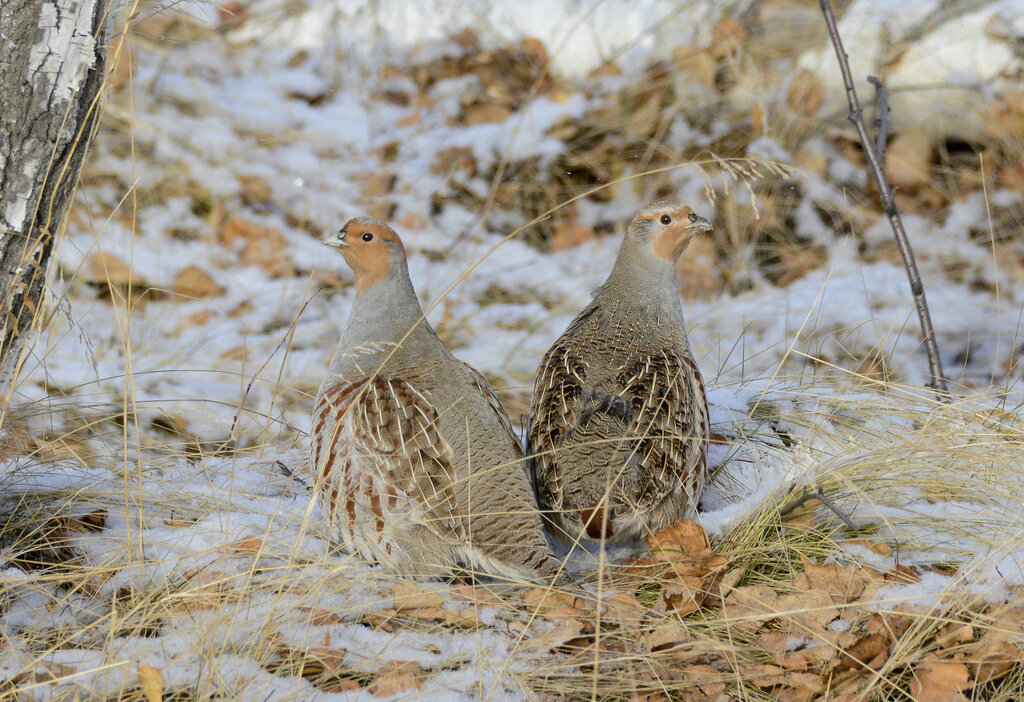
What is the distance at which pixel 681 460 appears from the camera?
2.83 meters

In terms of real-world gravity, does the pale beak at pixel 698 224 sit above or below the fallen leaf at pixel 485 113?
below

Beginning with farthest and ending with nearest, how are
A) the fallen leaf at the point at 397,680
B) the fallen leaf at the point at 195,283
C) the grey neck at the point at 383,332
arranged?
the fallen leaf at the point at 195,283, the grey neck at the point at 383,332, the fallen leaf at the point at 397,680

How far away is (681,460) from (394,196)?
4.42 metres

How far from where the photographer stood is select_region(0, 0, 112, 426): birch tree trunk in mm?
2250

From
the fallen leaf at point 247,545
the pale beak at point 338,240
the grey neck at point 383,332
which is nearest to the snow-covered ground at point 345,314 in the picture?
the fallen leaf at point 247,545

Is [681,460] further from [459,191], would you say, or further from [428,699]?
[459,191]

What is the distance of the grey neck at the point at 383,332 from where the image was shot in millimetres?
2982

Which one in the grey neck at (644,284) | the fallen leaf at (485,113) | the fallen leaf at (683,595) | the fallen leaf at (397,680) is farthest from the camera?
the fallen leaf at (485,113)

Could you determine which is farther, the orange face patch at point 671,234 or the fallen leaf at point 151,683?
the orange face patch at point 671,234

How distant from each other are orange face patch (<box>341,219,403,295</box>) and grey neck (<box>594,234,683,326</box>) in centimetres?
81

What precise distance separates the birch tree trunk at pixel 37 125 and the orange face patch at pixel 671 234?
1.90m

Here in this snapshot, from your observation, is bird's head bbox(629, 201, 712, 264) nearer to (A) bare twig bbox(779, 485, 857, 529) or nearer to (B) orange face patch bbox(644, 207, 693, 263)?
(B) orange face patch bbox(644, 207, 693, 263)

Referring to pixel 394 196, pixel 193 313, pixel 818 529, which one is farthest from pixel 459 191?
pixel 818 529

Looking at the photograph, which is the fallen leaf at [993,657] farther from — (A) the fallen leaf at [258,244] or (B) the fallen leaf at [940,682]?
(A) the fallen leaf at [258,244]
